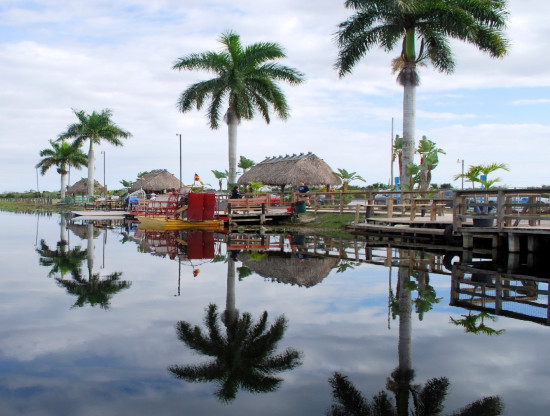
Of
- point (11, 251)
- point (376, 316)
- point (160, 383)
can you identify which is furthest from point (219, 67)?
point (160, 383)

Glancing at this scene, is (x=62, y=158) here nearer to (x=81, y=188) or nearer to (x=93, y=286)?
(x=81, y=188)

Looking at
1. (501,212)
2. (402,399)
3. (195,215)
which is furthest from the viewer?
(195,215)

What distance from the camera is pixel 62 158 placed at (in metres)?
74.8

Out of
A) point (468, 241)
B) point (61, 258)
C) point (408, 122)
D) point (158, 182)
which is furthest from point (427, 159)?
point (158, 182)

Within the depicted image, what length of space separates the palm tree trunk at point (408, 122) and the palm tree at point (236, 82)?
1281 centimetres

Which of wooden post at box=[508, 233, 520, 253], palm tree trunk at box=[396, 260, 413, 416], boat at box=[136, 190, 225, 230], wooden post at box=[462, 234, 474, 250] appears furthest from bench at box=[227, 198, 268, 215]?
palm tree trunk at box=[396, 260, 413, 416]

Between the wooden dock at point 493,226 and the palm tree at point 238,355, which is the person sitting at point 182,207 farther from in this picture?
the palm tree at point 238,355

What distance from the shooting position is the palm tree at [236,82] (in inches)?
1405

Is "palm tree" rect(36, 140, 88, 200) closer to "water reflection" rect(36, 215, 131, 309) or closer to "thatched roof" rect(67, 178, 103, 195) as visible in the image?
"thatched roof" rect(67, 178, 103, 195)

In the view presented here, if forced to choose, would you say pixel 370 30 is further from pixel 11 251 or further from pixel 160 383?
pixel 160 383

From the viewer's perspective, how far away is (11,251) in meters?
17.5

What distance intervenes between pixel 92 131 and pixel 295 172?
3176 cm

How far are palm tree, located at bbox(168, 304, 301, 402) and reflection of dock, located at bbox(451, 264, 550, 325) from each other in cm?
371

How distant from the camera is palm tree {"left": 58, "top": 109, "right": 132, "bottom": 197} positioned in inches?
2394
